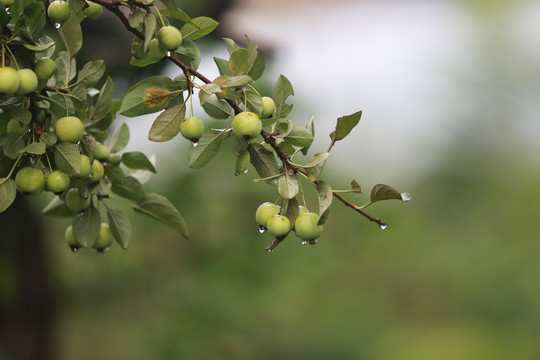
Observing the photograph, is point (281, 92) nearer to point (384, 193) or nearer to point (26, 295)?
point (384, 193)

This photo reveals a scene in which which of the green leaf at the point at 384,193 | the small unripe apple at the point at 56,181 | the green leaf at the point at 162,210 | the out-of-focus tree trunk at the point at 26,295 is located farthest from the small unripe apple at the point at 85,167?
the out-of-focus tree trunk at the point at 26,295

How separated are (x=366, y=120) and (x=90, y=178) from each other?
3003 mm

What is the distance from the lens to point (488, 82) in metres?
4.07

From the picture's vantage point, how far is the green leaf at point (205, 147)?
0.45m

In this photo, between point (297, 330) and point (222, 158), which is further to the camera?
point (297, 330)

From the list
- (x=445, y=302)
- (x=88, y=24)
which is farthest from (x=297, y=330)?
(x=88, y=24)

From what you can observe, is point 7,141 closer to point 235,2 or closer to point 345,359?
point 235,2

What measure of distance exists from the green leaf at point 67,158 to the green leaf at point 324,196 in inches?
7.3

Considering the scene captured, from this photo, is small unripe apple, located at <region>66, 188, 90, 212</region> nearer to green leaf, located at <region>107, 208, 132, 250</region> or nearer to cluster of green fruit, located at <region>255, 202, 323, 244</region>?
green leaf, located at <region>107, 208, 132, 250</region>

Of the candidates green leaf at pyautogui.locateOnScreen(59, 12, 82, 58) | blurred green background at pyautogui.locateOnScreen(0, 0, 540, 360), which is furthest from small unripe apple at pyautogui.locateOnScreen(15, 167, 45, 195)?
blurred green background at pyautogui.locateOnScreen(0, 0, 540, 360)

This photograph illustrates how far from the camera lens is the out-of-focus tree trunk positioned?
1.71 m

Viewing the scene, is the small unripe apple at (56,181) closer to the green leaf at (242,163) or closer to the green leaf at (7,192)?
the green leaf at (7,192)

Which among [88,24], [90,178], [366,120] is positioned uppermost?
[90,178]

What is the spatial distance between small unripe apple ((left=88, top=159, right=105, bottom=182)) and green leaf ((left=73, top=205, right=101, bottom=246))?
5 centimetres
